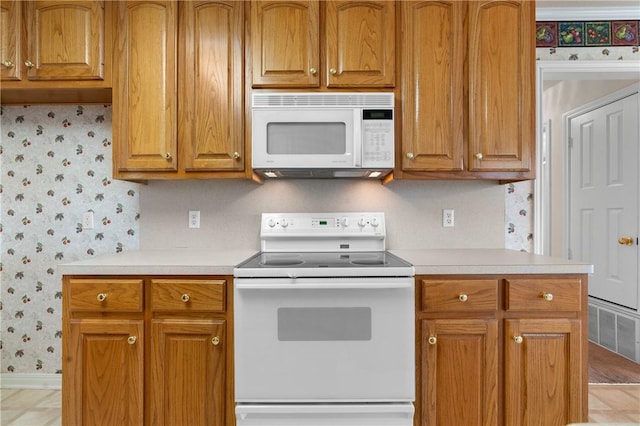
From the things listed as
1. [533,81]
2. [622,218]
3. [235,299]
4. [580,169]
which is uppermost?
[533,81]

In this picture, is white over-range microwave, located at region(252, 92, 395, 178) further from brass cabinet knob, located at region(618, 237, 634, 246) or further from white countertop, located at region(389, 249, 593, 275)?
brass cabinet knob, located at region(618, 237, 634, 246)

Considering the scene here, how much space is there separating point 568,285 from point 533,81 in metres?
1.04

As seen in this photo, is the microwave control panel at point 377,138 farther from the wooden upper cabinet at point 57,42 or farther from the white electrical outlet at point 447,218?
the wooden upper cabinet at point 57,42

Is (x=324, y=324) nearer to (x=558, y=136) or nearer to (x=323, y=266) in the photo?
(x=323, y=266)

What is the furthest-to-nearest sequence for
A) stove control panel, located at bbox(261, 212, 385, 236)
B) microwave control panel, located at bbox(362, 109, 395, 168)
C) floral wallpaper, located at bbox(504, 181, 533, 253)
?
floral wallpaper, located at bbox(504, 181, 533, 253) → stove control panel, located at bbox(261, 212, 385, 236) → microwave control panel, located at bbox(362, 109, 395, 168)

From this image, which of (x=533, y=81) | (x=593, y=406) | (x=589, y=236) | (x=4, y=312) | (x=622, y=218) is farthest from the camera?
(x=589, y=236)

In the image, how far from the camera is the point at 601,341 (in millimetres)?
3158

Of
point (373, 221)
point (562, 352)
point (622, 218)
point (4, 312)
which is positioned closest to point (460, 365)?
point (562, 352)

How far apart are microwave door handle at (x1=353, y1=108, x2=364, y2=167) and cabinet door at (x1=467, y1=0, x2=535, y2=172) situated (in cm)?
59

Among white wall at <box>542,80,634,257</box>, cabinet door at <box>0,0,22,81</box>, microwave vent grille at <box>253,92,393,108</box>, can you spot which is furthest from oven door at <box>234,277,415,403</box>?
white wall at <box>542,80,634,257</box>

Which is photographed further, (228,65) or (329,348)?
(228,65)

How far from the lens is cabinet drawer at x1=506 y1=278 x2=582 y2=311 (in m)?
1.65

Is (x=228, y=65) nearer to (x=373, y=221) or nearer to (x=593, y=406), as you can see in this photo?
(x=373, y=221)

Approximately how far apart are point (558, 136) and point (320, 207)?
2977mm
